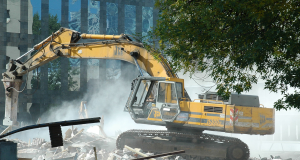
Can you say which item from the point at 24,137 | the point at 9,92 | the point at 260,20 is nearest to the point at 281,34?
the point at 260,20

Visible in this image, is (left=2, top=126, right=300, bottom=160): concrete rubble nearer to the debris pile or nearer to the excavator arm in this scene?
the debris pile

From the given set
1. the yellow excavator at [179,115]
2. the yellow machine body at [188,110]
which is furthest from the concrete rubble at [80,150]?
the yellow machine body at [188,110]

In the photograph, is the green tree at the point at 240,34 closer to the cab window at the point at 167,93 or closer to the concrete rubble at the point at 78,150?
the cab window at the point at 167,93

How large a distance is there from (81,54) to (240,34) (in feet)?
26.3

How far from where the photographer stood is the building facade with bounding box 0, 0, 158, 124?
2869 centimetres

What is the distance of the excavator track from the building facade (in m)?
17.0

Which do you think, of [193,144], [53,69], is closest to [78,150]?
[193,144]

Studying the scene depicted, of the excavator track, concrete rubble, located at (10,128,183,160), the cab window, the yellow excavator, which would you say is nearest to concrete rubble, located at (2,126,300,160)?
concrete rubble, located at (10,128,183,160)

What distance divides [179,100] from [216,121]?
4.95ft

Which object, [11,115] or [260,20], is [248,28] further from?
[11,115]

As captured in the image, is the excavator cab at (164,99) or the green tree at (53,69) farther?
the green tree at (53,69)

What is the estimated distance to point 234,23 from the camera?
8039mm

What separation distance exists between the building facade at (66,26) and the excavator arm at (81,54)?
12.8 metres

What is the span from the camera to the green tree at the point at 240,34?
737cm
